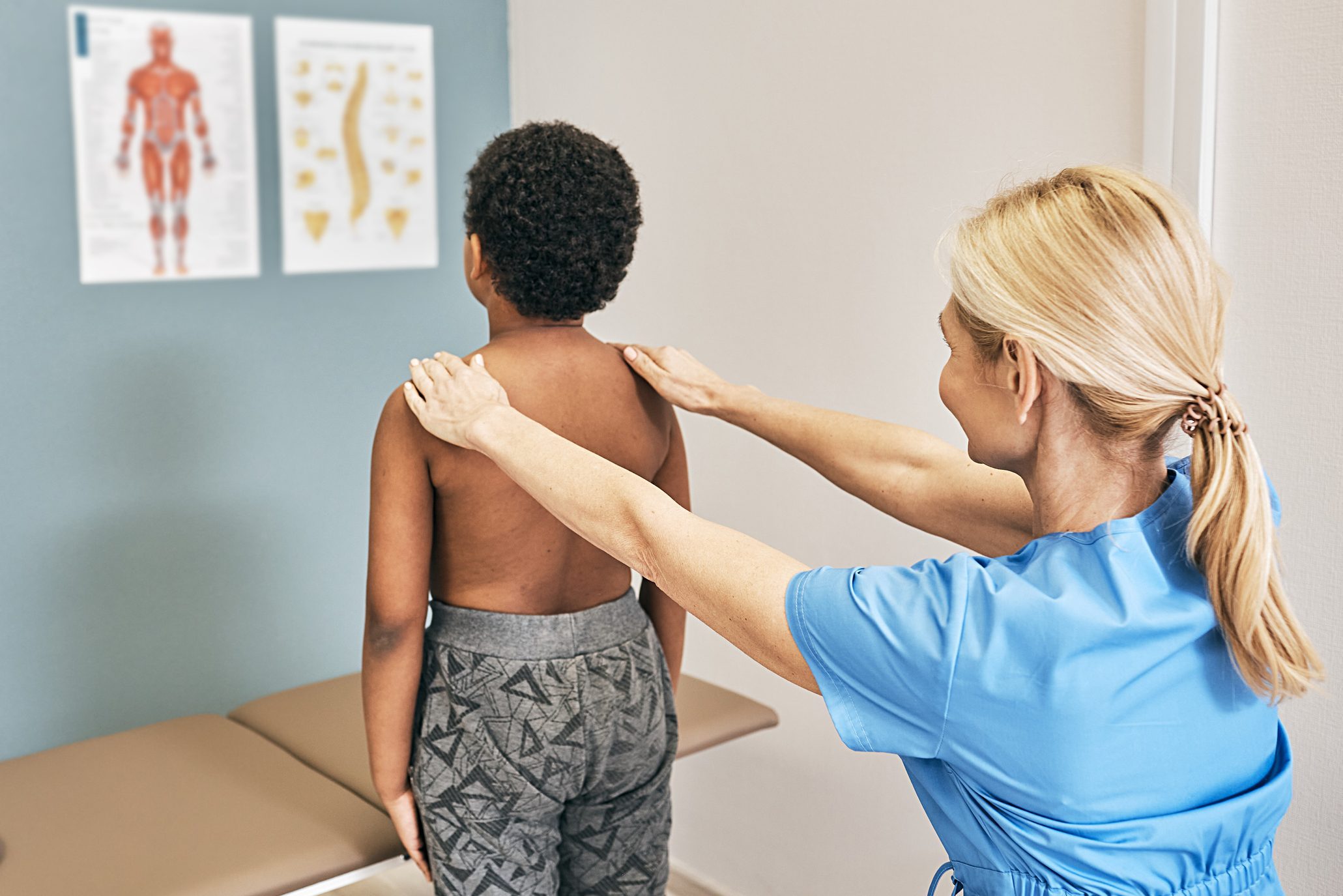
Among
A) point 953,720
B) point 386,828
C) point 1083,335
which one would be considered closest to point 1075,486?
point 1083,335

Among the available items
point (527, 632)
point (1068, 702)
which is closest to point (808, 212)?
point (527, 632)

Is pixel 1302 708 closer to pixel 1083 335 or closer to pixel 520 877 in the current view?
pixel 1083 335

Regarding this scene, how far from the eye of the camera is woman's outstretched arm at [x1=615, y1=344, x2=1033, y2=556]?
1.58 metres

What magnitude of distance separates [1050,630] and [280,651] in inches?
86.4

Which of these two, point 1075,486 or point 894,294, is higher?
point 894,294

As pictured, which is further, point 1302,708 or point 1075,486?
point 1302,708

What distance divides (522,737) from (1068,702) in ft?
2.63

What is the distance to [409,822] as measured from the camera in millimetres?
1741

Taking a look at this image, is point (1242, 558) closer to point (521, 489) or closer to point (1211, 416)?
point (1211, 416)

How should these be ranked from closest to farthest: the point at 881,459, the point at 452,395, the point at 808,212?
the point at 452,395 → the point at 881,459 → the point at 808,212

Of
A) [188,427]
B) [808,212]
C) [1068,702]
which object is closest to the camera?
[1068,702]

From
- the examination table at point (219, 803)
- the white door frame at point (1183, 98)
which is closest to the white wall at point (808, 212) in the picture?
the white door frame at point (1183, 98)

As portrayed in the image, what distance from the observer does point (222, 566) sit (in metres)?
2.70

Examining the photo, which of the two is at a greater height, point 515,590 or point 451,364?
point 451,364
